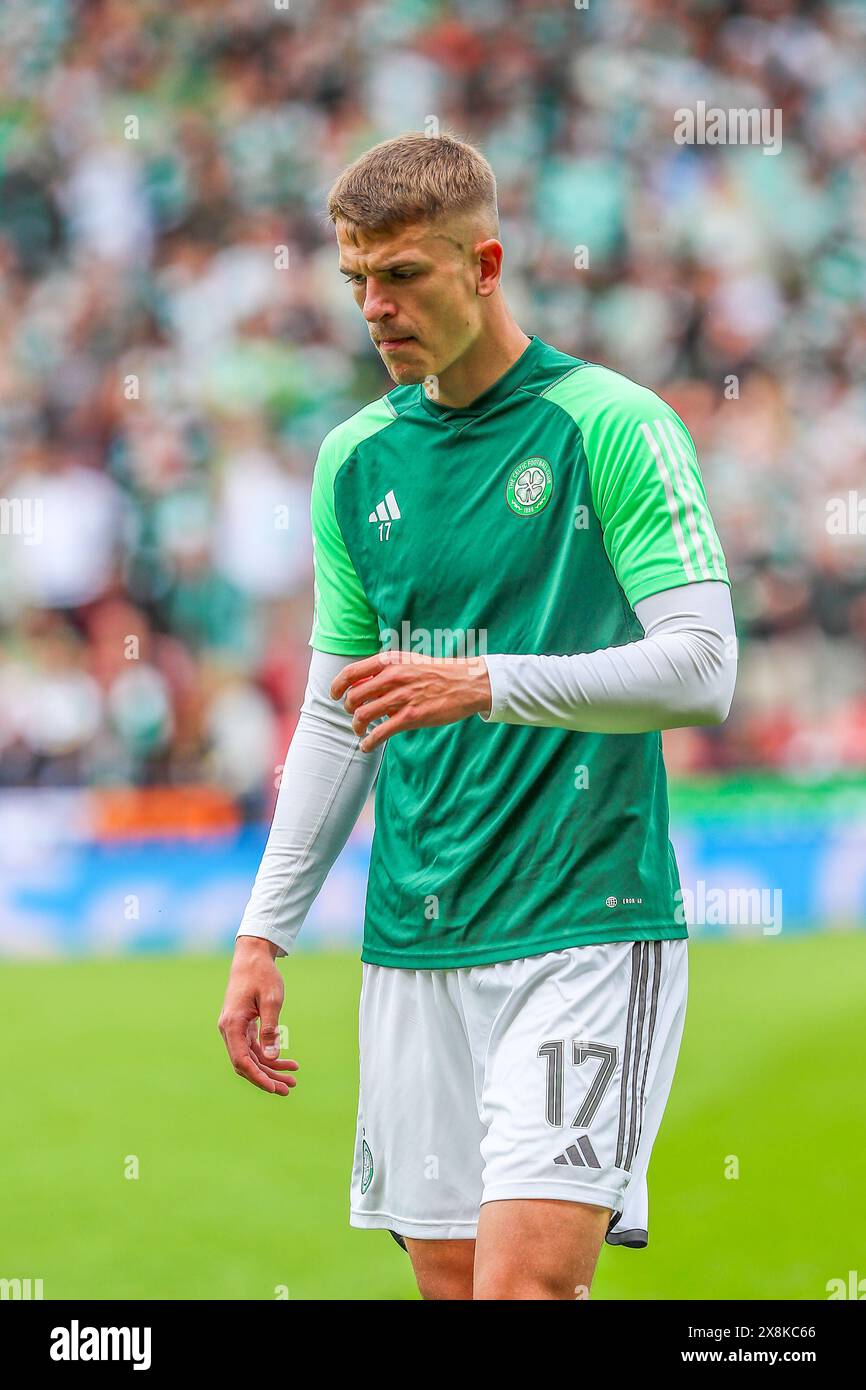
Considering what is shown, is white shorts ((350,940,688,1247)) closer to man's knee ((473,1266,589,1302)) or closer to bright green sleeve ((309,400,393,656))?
man's knee ((473,1266,589,1302))

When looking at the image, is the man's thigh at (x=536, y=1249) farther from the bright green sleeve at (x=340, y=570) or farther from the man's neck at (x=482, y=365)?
the man's neck at (x=482, y=365)

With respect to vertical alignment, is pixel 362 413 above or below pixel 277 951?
above

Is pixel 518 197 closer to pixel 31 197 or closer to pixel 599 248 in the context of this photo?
pixel 599 248

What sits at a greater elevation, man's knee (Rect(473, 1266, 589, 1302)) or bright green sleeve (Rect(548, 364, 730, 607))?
bright green sleeve (Rect(548, 364, 730, 607))

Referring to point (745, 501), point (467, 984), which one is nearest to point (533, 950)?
point (467, 984)

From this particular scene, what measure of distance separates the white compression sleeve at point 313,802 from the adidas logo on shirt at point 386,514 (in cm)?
22

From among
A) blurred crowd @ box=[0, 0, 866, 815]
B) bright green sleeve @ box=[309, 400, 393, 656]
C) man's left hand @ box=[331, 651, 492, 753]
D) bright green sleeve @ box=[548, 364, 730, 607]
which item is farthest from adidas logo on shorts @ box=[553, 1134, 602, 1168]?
blurred crowd @ box=[0, 0, 866, 815]

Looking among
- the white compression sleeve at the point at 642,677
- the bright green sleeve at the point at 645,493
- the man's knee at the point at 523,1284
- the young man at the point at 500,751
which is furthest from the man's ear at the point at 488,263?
the man's knee at the point at 523,1284

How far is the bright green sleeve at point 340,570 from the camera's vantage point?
275 cm

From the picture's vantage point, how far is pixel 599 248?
10.8 metres

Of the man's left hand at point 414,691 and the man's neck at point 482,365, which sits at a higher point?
the man's neck at point 482,365

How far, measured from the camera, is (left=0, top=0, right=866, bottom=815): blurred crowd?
9547mm

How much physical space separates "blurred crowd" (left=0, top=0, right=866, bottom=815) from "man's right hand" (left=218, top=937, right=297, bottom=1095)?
6.08 metres

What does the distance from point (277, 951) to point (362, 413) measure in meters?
0.83
